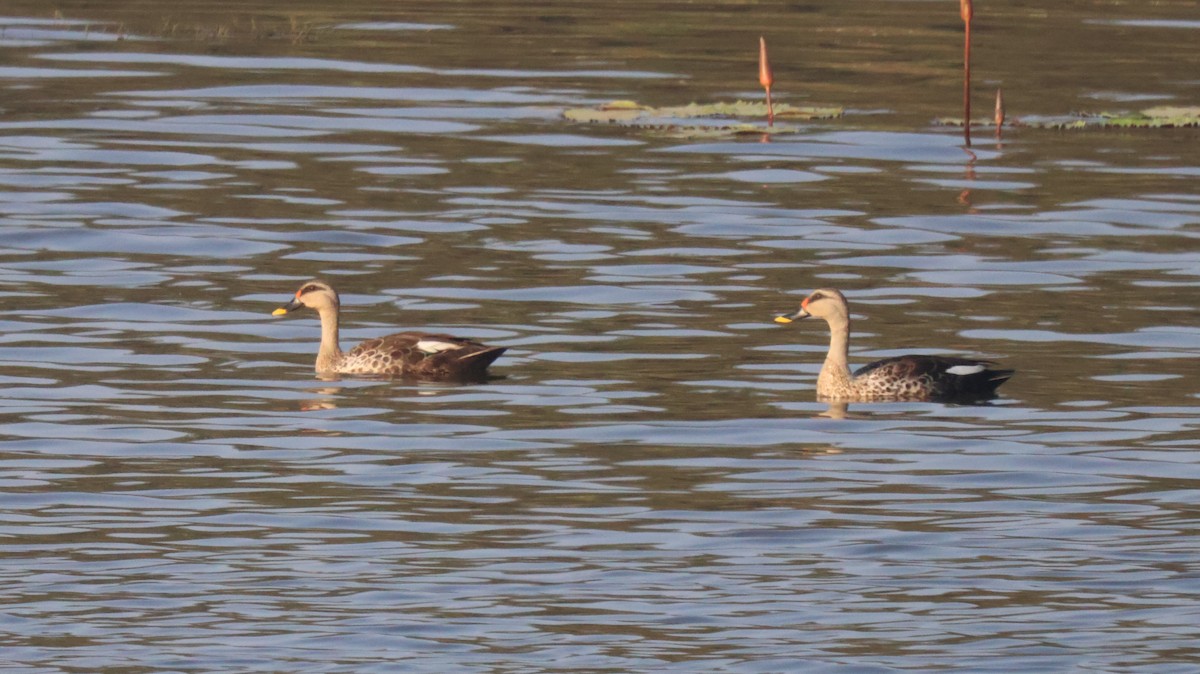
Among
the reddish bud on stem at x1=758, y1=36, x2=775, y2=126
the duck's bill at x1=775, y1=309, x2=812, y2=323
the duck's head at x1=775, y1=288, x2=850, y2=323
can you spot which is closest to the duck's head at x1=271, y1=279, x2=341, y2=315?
the duck's bill at x1=775, y1=309, x2=812, y2=323

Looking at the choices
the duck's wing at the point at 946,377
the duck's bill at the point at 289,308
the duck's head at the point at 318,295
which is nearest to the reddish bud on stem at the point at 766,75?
the duck's bill at the point at 289,308

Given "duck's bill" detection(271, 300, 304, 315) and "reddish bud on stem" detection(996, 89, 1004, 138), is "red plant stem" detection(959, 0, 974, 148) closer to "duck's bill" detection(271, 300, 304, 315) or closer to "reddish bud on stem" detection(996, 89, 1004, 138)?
"reddish bud on stem" detection(996, 89, 1004, 138)

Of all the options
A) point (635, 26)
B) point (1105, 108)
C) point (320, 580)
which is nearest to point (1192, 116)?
→ point (1105, 108)

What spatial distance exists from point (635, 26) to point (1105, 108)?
8473mm

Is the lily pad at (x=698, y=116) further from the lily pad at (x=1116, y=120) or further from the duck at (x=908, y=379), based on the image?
the duck at (x=908, y=379)

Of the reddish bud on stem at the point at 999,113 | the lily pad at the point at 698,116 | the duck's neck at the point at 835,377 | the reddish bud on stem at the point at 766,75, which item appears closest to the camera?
the duck's neck at the point at 835,377

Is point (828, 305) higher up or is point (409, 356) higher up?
point (828, 305)

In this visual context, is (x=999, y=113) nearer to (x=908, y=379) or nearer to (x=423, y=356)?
(x=908, y=379)

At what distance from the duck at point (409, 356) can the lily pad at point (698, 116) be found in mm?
9383

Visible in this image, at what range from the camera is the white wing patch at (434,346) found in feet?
51.0

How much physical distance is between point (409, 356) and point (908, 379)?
9.95 feet

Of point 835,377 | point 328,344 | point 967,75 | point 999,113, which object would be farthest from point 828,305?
point 999,113

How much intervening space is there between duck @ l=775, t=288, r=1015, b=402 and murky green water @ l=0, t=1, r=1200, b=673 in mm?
138

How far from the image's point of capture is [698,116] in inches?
1029
